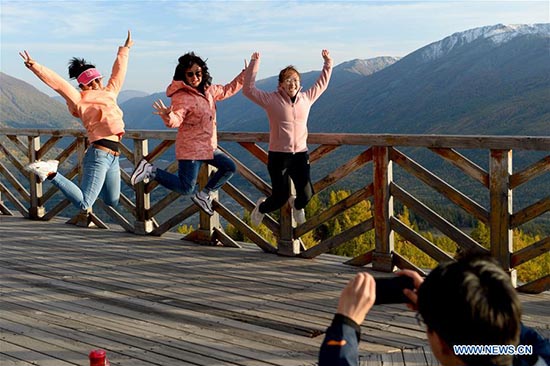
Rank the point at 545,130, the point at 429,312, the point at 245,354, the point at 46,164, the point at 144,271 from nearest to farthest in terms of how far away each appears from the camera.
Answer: the point at 429,312
the point at 245,354
the point at 46,164
the point at 144,271
the point at 545,130

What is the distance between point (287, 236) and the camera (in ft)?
22.0

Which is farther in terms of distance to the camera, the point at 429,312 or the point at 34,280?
the point at 34,280

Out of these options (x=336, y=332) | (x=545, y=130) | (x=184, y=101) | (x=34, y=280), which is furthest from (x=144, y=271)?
(x=545, y=130)

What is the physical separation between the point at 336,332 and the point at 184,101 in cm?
491

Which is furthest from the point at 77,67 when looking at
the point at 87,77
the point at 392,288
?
the point at 392,288

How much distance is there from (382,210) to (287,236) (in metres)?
1.04

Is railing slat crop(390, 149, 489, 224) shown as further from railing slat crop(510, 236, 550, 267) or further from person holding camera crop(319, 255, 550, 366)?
person holding camera crop(319, 255, 550, 366)

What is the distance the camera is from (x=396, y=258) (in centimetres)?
598

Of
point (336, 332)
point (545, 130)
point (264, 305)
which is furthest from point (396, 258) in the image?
point (545, 130)

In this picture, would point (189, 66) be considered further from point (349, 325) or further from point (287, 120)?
point (349, 325)

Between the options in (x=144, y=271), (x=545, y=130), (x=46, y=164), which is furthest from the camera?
(x=545, y=130)

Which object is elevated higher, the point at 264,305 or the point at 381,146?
the point at 381,146

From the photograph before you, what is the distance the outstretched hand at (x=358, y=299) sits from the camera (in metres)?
1.55

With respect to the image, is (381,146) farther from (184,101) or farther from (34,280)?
(34,280)
